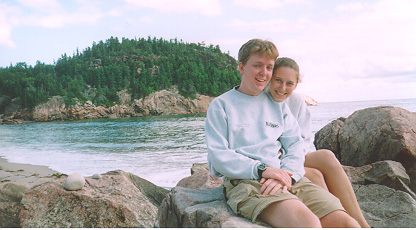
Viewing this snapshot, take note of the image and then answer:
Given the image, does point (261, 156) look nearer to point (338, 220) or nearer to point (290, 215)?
point (290, 215)

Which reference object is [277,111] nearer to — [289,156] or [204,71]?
[289,156]

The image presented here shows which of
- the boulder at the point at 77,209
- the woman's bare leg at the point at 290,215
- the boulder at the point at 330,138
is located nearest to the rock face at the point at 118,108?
the boulder at the point at 330,138

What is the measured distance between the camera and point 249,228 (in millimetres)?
2236

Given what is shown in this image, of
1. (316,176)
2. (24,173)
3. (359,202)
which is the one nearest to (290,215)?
(316,176)

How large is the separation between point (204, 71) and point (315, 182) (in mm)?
95175

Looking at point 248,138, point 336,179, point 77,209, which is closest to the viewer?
point 248,138

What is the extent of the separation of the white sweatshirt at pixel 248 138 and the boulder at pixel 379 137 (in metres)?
3.87

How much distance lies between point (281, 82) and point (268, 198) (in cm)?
117

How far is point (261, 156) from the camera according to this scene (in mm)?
2586

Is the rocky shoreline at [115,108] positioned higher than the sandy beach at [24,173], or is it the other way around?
the sandy beach at [24,173]

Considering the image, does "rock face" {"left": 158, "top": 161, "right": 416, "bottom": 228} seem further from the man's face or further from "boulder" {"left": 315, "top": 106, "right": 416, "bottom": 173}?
the man's face

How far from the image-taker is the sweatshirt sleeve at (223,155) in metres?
2.48

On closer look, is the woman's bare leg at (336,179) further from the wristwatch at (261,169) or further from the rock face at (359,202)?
the rock face at (359,202)

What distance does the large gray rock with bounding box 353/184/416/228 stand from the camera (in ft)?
11.5
